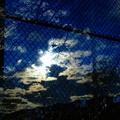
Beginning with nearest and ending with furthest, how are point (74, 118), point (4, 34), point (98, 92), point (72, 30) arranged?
point (4, 34), point (72, 30), point (74, 118), point (98, 92)

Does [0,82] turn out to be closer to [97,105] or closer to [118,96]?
[97,105]

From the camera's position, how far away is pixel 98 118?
7.32 feet

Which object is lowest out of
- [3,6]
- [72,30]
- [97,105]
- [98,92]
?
[97,105]

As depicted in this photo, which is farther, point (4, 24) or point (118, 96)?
point (118, 96)

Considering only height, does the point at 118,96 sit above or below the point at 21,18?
below

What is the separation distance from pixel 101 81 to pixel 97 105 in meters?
0.64

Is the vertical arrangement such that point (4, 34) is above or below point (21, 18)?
below

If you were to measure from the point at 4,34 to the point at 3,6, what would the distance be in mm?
412

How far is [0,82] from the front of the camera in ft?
5.10

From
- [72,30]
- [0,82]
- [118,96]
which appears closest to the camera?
[0,82]

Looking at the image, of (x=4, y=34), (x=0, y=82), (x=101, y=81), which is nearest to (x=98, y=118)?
(x=101, y=81)

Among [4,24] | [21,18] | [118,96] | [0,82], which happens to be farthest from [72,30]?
[118,96]

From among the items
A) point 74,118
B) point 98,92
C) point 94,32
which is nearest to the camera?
point 94,32

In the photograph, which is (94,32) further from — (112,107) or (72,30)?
(112,107)
